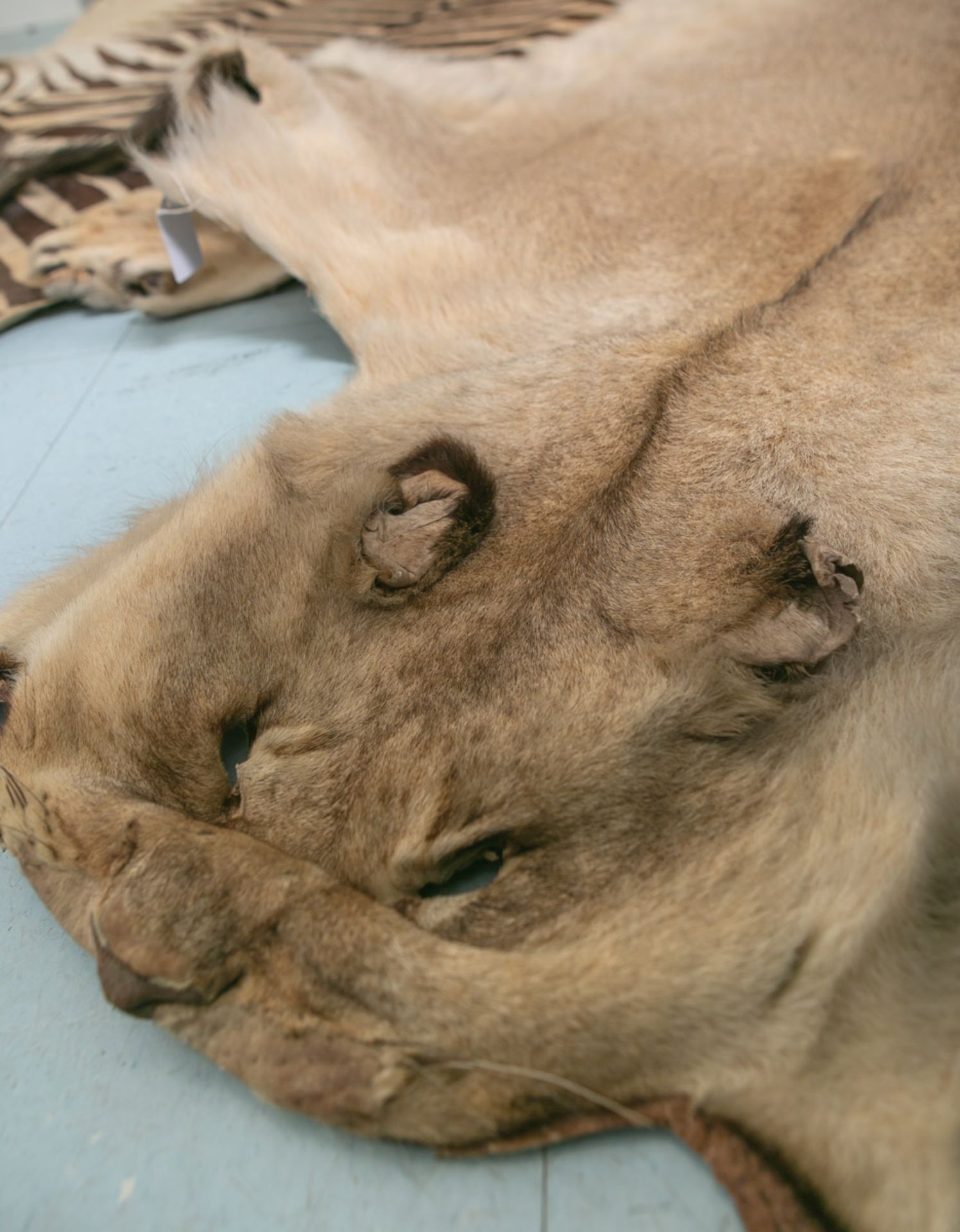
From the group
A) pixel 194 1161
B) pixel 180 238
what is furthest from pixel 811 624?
pixel 180 238

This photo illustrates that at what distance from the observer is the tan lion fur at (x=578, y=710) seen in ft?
3.63

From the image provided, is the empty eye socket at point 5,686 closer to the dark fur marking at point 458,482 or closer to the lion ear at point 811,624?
the dark fur marking at point 458,482

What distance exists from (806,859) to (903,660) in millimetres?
329

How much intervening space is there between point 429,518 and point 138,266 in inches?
66.0

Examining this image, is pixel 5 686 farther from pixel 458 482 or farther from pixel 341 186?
pixel 341 186

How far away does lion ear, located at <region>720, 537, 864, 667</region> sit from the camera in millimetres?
1302

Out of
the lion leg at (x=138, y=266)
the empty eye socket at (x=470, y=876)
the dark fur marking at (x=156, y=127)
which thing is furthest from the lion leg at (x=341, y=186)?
the empty eye socket at (x=470, y=876)

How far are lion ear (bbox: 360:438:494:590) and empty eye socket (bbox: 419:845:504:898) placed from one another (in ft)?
1.26

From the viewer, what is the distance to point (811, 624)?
1.31 meters

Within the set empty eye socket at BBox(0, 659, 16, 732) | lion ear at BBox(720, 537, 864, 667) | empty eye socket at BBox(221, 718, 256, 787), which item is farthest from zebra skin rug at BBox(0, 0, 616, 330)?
lion ear at BBox(720, 537, 864, 667)

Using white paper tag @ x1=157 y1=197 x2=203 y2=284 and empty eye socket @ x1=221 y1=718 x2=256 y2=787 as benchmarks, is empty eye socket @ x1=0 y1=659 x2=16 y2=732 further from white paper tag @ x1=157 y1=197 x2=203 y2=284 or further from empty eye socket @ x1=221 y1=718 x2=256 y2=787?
white paper tag @ x1=157 y1=197 x2=203 y2=284

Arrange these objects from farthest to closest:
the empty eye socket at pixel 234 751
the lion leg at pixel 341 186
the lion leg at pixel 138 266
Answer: the lion leg at pixel 138 266 → the lion leg at pixel 341 186 → the empty eye socket at pixel 234 751

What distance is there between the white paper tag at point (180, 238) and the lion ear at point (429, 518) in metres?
1.28

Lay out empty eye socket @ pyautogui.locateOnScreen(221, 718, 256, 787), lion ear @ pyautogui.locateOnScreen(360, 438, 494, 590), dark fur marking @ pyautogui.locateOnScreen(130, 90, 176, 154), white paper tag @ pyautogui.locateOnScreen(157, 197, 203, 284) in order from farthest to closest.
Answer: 1. dark fur marking @ pyautogui.locateOnScreen(130, 90, 176, 154)
2. white paper tag @ pyautogui.locateOnScreen(157, 197, 203, 284)
3. empty eye socket @ pyautogui.locateOnScreen(221, 718, 256, 787)
4. lion ear @ pyautogui.locateOnScreen(360, 438, 494, 590)
